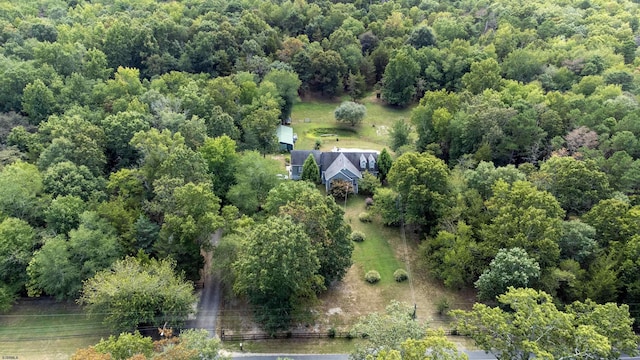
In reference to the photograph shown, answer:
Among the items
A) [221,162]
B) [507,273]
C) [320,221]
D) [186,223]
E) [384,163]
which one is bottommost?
[507,273]

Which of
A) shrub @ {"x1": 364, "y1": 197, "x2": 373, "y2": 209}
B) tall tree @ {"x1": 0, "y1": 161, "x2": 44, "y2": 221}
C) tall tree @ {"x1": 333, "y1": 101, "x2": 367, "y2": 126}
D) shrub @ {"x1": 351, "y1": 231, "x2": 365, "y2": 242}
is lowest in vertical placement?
shrub @ {"x1": 351, "y1": 231, "x2": 365, "y2": 242}

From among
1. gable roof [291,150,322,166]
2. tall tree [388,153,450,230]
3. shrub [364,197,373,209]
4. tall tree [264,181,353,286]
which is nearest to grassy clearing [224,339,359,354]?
tall tree [264,181,353,286]

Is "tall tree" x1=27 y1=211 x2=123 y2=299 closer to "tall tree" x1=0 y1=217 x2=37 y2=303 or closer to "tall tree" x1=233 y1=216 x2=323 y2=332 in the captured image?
"tall tree" x1=0 y1=217 x2=37 y2=303

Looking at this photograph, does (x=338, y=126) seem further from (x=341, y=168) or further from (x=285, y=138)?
(x=341, y=168)

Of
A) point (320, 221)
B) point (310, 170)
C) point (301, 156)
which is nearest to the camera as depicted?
point (320, 221)

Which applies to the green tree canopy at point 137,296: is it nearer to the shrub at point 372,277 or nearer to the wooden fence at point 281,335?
the wooden fence at point 281,335

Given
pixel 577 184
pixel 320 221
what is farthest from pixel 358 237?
pixel 577 184

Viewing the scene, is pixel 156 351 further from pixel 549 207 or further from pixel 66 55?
pixel 66 55

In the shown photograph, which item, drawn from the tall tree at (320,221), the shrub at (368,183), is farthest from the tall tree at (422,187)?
the shrub at (368,183)
